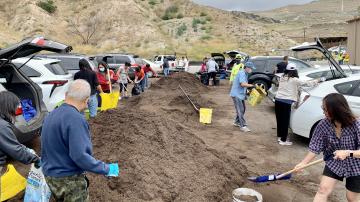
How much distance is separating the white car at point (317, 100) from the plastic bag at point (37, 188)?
5840 millimetres

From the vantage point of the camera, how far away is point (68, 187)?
11.3ft

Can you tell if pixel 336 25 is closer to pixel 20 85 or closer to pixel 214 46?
pixel 214 46

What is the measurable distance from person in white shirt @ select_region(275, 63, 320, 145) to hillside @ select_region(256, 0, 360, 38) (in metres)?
80.8

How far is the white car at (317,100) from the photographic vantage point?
7.79 metres

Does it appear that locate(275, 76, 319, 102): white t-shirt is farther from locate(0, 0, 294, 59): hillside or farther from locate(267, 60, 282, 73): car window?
locate(0, 0, 294, 59): hillside

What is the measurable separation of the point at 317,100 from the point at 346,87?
61 cm

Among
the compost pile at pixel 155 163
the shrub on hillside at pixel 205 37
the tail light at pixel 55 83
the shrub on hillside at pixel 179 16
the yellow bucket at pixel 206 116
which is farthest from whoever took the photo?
the shrub on hillside at pixel 179 16

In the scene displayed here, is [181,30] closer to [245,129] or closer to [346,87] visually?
[245,129]

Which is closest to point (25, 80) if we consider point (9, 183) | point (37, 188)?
point (9, 183)

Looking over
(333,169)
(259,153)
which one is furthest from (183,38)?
(333,169)

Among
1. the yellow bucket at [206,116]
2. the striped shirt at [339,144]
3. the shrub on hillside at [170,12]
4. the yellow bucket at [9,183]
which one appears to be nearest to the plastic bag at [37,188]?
the yellow bucket at [9,183]

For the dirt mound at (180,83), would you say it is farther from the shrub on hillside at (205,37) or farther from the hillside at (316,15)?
the hillside at (316,15)

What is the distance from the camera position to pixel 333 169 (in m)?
4.18

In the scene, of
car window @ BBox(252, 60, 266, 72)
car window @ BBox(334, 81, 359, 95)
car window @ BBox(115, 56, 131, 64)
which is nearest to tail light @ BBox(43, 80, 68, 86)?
car window @ BBox(334, 81, 359, 95)
